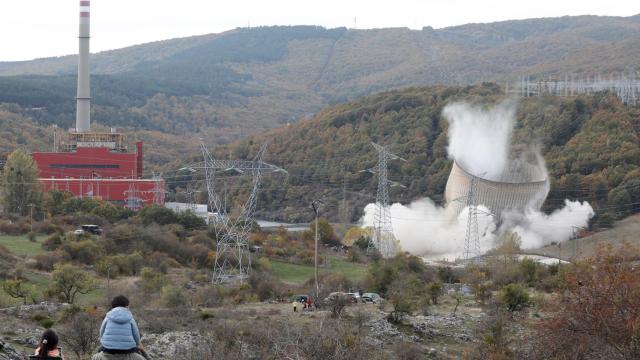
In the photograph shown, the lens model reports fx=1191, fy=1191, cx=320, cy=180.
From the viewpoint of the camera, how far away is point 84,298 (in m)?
39.3

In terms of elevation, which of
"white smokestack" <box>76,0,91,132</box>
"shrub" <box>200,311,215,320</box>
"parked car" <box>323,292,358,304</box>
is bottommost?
"parked car" <box>323,292,358,304</box>

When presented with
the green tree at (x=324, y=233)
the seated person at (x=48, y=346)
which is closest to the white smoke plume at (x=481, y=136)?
the green tree at (x=324, y=233)

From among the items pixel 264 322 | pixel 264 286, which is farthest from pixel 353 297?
pixel 264 322

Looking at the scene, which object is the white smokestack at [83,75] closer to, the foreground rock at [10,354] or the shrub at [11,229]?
the shrub at [11,229]

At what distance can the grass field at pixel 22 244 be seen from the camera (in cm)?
4900

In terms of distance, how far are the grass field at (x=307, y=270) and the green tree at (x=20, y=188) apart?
1642 cm

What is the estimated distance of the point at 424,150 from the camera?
9606 cm

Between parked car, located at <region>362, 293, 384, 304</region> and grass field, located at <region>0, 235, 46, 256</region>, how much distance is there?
14599 mm

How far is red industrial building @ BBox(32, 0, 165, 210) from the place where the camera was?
79.1 metres

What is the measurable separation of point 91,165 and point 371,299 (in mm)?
46817

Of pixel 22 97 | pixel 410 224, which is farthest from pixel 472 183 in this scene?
pixel 22 97

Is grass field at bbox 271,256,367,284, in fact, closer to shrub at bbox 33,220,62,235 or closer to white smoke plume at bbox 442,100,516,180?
shrub at bbox 33,220,62,235

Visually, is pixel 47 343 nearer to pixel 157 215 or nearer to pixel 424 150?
pixel 157 215

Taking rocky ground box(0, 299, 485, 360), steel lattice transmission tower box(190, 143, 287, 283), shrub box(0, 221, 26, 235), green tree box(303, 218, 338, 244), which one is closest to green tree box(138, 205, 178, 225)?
shrub box(0, 221, 26, 235)
